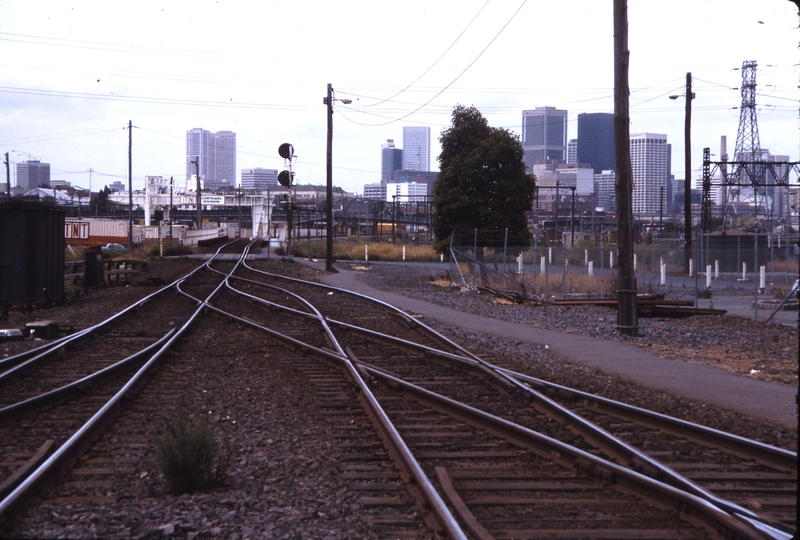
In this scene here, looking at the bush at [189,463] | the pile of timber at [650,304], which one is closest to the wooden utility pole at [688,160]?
the pile of timber at [650,304]

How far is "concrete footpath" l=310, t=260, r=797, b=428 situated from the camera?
31.4ft

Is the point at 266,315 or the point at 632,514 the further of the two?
the point at 266,315

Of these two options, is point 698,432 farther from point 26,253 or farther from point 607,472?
point 26,253

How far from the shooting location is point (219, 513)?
5.63m

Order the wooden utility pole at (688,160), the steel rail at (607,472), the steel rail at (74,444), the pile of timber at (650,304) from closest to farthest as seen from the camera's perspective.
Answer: the steel rail at (607,472) < the steel rail at (74,444) < the pile of timber at (650,304) < the wooden utility pole at (688,160)

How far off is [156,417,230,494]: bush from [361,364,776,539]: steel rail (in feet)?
9.37

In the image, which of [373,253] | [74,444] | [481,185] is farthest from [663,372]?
[373,253]

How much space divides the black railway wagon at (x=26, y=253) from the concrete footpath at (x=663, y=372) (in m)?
10.8

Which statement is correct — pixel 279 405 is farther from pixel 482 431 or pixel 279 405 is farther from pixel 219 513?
pixel 219 513

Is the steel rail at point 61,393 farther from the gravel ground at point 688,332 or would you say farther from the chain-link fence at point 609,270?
the chain-link fence at point 609,270

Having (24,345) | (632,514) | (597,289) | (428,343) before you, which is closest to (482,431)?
(632,514)

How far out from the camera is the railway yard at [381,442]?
17.9 ft

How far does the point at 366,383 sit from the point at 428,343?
4.54m

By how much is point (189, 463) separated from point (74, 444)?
5.29 ft
